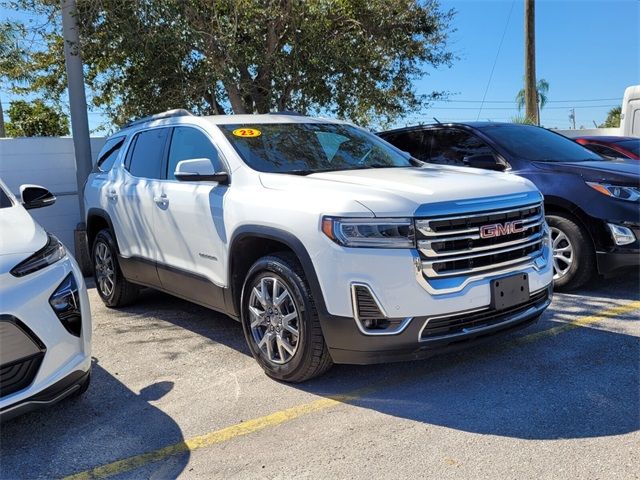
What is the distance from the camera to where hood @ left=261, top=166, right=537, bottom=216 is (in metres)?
3.52

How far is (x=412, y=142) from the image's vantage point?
7488 millimetres

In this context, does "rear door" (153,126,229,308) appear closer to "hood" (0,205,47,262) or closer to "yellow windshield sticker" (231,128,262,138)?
"yellow windshield sticker" (231,128,262,138)

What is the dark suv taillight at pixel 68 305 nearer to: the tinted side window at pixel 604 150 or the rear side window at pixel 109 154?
the rear side window at pixel 109 154

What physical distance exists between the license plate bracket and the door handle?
2.71 metres

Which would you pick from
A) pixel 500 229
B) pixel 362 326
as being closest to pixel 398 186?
pixel 500 229

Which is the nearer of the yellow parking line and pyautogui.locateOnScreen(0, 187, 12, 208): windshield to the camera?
the yellow parking line

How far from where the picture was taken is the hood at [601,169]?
562 centimetres

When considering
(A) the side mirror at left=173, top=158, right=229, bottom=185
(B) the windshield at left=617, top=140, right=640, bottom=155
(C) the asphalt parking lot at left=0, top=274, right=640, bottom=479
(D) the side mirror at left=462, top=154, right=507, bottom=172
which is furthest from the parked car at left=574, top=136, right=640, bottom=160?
(A) the side mirror at left=173, top=158, right=229, bottom=185

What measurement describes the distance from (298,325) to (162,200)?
1.89 m

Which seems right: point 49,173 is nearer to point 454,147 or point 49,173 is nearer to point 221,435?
point 454,147

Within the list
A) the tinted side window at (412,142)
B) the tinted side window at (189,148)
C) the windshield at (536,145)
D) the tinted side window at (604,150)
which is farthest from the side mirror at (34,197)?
the tinted side window at (604,150)

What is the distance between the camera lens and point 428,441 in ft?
10.4

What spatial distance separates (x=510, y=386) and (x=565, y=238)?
2.55m

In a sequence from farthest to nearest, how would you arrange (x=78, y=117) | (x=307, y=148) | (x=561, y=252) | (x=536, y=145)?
(x=78, y=117), (x=536, y=145), (x=561, y=252), (x=307, y=148)
